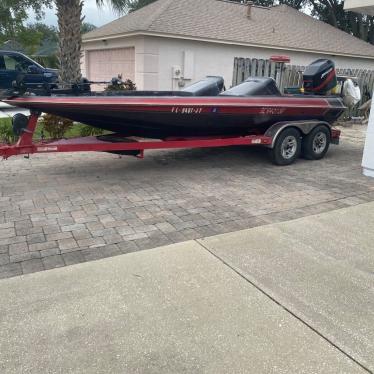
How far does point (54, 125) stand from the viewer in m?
8.42

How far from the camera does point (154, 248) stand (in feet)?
13.3

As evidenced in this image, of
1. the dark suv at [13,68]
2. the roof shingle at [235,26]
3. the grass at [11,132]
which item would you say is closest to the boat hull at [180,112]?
the grass at [11,132]

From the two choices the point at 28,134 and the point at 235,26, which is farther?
the point at 235,26

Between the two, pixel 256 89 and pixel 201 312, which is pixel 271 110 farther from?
pixel 201 312

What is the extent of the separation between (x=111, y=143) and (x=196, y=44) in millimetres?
8646

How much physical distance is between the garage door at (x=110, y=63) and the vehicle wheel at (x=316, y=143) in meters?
7.45

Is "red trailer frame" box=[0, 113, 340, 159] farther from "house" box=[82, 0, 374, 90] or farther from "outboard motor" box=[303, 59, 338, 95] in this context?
"house" box=[82, 0, 374, 90]

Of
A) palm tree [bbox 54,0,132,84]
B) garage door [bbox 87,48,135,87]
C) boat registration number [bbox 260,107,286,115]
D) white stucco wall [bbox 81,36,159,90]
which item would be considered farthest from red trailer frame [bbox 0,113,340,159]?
garage door [bbox 87,48,135,87]

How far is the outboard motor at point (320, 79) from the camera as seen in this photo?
27.6ft

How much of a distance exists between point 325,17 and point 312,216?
31.4 meters

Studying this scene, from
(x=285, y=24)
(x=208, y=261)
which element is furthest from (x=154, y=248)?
(x=285, y=24)

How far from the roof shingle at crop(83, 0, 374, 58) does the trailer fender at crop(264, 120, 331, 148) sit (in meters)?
6.52

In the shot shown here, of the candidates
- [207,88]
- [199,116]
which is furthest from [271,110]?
[199,116]

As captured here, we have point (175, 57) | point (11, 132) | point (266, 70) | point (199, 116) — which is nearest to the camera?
point (199, 116)
